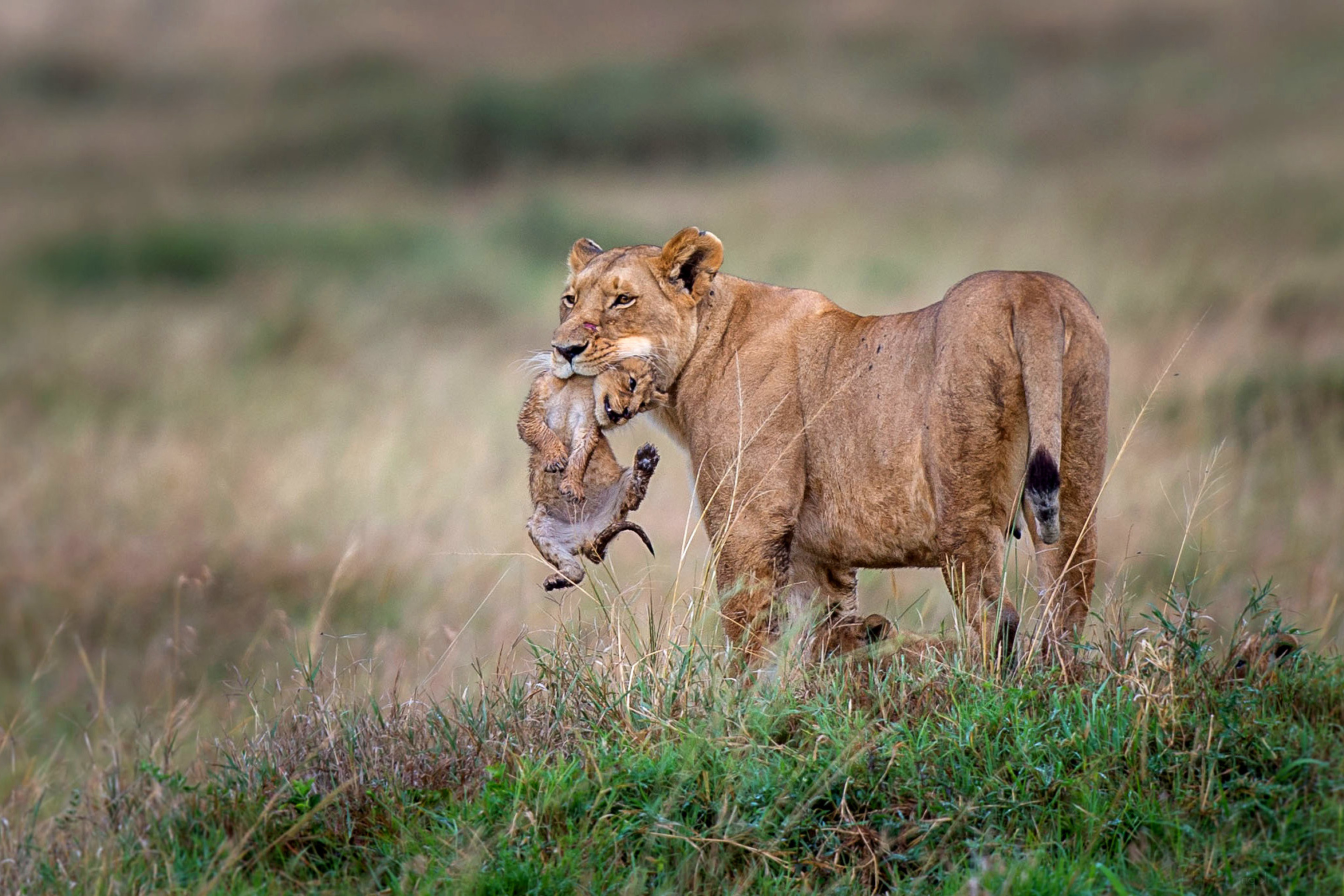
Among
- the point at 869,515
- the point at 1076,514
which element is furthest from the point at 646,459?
the point at 1076,514

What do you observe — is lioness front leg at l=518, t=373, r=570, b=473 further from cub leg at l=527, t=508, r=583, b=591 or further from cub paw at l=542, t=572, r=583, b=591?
cub paw at l=542, t=572, r=583, b=591

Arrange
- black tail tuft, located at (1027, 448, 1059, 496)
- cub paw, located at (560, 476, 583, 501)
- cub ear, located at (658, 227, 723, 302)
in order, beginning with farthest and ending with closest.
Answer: cub ear, located at (658, 227, 723, 302) → cub paw, located at (560, 476, 583, 501) → black tail tuft, located at (1027, 448, 1059, 496)

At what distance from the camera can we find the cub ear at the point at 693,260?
4.85 meters

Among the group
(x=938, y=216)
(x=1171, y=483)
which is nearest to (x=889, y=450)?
(x=1171, y=483)

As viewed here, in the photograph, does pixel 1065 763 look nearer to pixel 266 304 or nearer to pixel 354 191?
pixel 266 304

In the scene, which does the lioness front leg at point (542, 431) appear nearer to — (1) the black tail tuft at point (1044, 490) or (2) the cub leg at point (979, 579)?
(2) the cub leg at point (979, 579)

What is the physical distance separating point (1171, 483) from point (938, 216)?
13113mm

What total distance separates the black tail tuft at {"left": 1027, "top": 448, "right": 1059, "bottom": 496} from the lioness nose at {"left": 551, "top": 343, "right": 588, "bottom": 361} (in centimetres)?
154

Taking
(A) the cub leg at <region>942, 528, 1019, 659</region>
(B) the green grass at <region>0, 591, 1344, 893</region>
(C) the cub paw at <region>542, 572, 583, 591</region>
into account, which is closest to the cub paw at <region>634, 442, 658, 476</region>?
(C) the cub paw at <region>542, 572, 583, 591</region>

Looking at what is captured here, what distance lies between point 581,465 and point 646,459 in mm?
300

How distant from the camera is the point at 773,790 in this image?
343 centimetres

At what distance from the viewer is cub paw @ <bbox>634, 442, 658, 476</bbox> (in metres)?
4.06

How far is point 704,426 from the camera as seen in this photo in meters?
4.80

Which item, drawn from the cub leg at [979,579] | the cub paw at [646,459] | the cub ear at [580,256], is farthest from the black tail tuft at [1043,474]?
the cub ear at [580,256]
